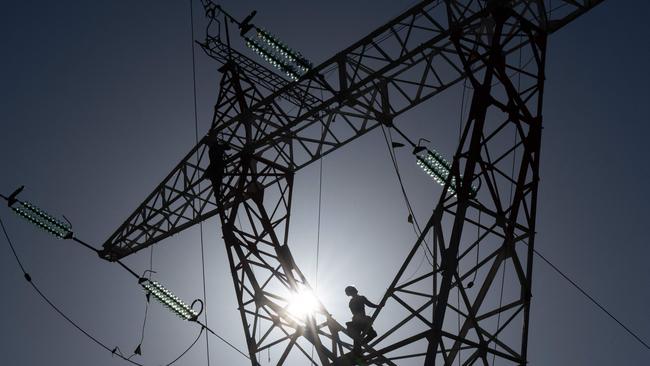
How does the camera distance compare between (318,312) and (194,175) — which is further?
(194,175)

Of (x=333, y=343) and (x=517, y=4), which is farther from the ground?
(x=517, y=4)

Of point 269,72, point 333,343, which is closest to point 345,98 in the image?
point 269,72

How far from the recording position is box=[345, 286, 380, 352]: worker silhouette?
14938 millimetres

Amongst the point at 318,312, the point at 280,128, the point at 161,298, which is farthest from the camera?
the point at 161,298

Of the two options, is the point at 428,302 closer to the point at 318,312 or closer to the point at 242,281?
the point at 318,312

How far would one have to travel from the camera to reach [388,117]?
666 inches

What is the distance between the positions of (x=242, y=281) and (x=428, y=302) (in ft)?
15.9

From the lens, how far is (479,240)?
14.2 meters

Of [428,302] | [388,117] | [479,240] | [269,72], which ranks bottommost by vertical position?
[428,302]

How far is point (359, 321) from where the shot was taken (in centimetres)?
1517

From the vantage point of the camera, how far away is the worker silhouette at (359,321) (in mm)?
14938

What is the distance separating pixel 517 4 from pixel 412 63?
226 cm

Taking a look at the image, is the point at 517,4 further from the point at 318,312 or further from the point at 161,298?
the point at 161,298

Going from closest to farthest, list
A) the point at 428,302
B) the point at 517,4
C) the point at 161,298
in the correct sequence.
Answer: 1. the point at 428,302
2. the point at 517,4
3. the point at 161,298
